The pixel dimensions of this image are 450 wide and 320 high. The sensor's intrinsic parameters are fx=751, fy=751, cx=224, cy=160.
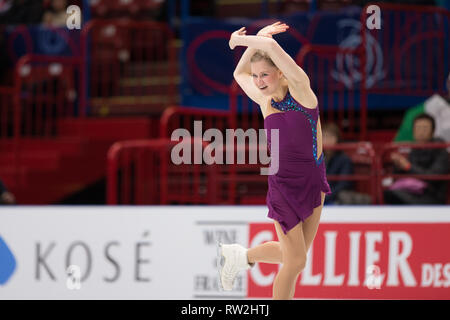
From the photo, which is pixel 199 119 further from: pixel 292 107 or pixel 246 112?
pixel 292 107

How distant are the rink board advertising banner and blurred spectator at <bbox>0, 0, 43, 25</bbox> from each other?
5.08 m

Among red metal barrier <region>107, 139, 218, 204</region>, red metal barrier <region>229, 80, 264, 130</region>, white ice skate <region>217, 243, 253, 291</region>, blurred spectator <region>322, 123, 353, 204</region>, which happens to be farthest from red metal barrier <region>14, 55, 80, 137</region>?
white ice skate <region>217, 243, 253, 291</region>

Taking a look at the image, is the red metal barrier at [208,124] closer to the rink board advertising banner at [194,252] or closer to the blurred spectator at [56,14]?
the rink board advertising banner at [194,252]

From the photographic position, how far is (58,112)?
9.52 meters

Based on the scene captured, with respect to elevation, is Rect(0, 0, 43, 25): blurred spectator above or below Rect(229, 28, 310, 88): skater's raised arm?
above

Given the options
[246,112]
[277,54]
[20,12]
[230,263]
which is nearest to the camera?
[277,54]

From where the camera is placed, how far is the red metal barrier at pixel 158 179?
21.7 ft

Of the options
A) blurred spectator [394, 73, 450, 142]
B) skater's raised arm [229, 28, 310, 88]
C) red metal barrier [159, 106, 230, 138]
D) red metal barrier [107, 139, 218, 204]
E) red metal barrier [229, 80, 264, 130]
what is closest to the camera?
skater's raised arm [229, 28, 310, 88]

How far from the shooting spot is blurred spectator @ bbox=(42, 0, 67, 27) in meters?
9.61

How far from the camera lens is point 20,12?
10828 mm

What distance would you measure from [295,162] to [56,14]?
7012 mm

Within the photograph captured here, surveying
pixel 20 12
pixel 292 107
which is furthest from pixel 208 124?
pixel 20 12

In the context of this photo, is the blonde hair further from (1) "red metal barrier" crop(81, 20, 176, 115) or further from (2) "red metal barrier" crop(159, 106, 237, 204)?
(1) "red metal barrier" crop(81, 20, 176, 115)
